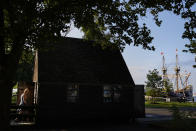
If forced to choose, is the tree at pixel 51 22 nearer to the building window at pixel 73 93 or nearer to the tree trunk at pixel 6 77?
the tree trunk at pixel 6 77

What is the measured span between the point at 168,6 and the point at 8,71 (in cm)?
1039

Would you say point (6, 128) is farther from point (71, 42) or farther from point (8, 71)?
point (71, 42)

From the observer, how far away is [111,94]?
19.6m

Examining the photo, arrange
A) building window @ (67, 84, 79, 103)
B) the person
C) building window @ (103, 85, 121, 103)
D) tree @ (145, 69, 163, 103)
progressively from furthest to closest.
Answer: tree @ (145, 69, 163, 103)
building window @ (103, 85, 121, 103)
building window @ (67, 84, 79, 103)
the person

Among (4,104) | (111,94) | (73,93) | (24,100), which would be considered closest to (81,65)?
(73,93)

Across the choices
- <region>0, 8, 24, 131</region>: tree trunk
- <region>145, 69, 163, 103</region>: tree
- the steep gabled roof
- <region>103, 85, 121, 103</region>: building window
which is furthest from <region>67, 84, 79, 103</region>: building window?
<region>145, 69, 163, 103</region>: tree

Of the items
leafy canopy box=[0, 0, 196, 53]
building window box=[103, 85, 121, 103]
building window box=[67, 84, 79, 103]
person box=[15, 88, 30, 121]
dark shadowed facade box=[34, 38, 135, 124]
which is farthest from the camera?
building window box=[103, 85, 121, 103]

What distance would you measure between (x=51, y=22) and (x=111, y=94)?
981cm

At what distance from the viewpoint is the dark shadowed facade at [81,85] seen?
16.8 metres

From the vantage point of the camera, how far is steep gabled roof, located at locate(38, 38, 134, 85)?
1753 cm

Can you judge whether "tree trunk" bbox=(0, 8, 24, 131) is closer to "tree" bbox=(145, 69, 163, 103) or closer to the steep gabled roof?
the steep gabled roof

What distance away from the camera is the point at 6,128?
1127 centimetres

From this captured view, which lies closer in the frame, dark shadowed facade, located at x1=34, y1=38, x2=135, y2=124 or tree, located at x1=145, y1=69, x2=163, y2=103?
dark shadowed facade, located at x1=34, y1=38, x2=135, y2=124

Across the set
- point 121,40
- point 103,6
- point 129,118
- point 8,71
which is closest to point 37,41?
point 8,71
